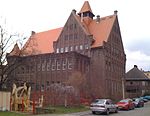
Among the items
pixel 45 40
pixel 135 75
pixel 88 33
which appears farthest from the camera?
pixel 135 75

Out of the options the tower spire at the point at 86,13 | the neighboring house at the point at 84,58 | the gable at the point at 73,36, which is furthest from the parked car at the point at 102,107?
the tower spire at the point at 86,13

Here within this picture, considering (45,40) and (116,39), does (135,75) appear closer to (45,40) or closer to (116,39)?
(116,39)

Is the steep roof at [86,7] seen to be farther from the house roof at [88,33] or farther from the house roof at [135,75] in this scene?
the house roof at [135,75]

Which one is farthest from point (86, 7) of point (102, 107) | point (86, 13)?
point (102, 107)

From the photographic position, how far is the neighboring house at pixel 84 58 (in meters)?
60.4

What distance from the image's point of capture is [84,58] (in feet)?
205

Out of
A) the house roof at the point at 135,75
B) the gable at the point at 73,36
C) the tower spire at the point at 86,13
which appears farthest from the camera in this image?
the house roof at the point at 135,75

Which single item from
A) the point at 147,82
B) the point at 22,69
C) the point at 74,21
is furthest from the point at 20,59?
the point at 147,82

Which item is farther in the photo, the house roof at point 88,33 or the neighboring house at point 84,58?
the house roof at point 88,33

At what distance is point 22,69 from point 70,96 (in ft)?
94.8

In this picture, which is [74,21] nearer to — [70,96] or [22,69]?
[22,69]

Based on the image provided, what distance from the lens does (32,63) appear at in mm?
63844

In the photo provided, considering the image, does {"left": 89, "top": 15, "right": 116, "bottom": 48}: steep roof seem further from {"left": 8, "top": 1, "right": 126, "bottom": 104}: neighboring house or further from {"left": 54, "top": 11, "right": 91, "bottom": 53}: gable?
{"left": 54, "top": 11, "right": 91, "bottom": 53}: gable

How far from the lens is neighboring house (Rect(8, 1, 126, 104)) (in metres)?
60.4
